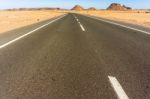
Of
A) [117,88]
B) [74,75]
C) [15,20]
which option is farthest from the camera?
[15,20]

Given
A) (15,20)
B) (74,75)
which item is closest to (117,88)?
(74,75)

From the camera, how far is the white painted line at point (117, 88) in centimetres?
434

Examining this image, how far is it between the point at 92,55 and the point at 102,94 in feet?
13.4

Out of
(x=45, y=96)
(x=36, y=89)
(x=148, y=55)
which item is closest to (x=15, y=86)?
(x=36, y=89)

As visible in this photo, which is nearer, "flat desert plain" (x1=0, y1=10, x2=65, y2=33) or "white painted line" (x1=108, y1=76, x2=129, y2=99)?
"white painted line" (x1=108, y1=76, x2=129, y2=99)

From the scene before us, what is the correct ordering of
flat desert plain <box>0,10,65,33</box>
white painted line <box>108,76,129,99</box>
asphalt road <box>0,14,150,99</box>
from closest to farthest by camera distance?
white painted line <box>108,76,129,99</box>, asphalt road <box>0,14,150,99</box>, flat desert plain <box>0,10,65,33</box>

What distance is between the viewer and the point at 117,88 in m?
4.80

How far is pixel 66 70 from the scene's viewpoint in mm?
6270

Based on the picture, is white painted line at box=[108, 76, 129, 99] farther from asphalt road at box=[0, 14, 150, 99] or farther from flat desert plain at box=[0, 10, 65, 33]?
flat desert plain at box=[0, 10, 65, 33]

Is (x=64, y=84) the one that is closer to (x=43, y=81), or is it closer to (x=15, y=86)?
→ (x=43, y=81)

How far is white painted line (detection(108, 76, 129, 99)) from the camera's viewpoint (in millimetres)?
4340

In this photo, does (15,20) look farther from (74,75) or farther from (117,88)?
(117,88)

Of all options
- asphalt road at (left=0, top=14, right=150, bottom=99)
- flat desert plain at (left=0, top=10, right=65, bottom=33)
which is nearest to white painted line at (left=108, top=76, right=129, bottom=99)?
asphalt road at (left=0, top=14, right=150, bottom=99)

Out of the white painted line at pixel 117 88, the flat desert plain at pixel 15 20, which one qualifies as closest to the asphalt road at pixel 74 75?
the white painted line at pixel 117 88
